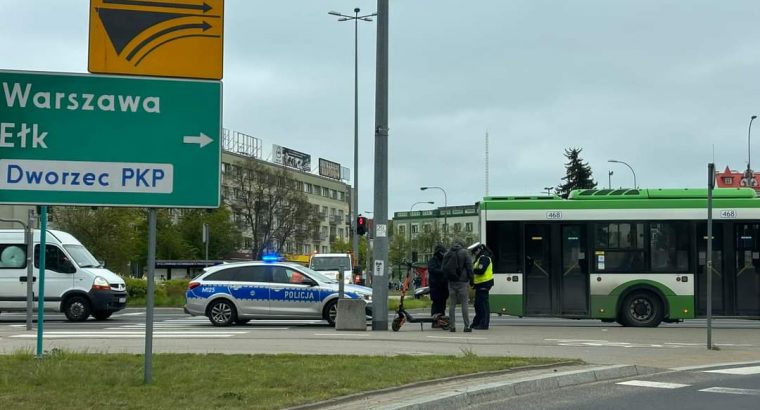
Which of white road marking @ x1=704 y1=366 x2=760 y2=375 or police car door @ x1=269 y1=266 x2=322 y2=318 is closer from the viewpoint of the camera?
white road marking @ x1=704 y1=366 x2=760 y2=375

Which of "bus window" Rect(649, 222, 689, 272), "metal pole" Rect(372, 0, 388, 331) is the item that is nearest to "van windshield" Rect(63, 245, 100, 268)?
"metal pole" Rect(372, 0, 388, 331)

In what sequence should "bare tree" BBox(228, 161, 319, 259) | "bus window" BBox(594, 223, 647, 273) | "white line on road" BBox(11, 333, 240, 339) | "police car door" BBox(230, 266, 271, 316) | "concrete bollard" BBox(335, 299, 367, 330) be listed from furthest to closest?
"bare tree" BBox(228, 161, 319, 259)
"police car door" BBox(230, 266, 271, 316)
"bus window" BBox(594, 223, 647, 273)
"concrete bollard" BBox(335, 299, 367, 330)
"white line on road" BBox(11, 333, 240, 339)

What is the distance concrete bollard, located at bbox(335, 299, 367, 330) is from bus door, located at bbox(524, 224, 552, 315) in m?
4.03

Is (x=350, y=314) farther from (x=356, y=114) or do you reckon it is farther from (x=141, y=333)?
(x=356, y=114)

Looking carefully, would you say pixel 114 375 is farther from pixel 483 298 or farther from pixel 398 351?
pixel 483 298

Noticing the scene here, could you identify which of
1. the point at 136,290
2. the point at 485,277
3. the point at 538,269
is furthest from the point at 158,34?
the point at 136,290

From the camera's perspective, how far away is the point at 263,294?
1950cm

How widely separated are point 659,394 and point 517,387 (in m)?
1.62

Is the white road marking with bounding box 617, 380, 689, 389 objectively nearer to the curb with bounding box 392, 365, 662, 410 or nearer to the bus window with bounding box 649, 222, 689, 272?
the curb with bounding box 392, 365, 662, 410

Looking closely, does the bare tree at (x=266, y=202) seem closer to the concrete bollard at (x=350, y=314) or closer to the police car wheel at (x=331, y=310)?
the police car wheel at (x=331, y=310)

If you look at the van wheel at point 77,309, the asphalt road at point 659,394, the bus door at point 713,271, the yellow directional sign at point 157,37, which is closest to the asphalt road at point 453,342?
the bus door at point 713,271

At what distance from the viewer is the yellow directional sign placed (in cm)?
888

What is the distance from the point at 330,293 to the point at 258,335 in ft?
11.8

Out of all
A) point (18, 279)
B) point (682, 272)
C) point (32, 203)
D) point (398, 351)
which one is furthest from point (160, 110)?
point (18, 279)
